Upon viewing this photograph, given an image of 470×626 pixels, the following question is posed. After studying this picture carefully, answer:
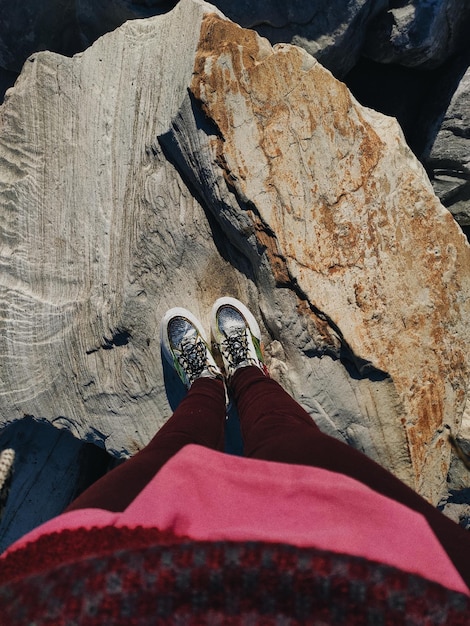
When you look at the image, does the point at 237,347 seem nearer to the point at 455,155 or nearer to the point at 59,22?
the point at 455,155

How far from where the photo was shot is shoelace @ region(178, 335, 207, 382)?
2295mm

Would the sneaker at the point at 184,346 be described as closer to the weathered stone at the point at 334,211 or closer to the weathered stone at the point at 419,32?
the weathered stone at the point at 334,211

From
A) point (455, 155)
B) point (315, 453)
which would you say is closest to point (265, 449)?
point (315, 453)

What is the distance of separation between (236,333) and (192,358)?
9.6 inches

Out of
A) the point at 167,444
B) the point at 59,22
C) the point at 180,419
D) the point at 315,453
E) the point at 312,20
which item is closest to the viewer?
the point at 315,453

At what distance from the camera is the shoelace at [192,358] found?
90.4 inches

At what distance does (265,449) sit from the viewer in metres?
Answer: 1.36

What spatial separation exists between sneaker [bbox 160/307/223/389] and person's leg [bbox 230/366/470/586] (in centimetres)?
44

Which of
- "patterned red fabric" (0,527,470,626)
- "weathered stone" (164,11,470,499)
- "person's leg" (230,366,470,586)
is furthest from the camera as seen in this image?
"weathered stone" (164,11,470,499)

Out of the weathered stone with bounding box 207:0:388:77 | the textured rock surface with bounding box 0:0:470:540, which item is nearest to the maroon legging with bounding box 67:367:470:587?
the textured rock surface with bounding box 0:0:470:540

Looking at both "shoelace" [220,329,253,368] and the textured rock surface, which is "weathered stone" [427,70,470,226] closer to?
the textured rock surface

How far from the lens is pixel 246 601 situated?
72 centimetres

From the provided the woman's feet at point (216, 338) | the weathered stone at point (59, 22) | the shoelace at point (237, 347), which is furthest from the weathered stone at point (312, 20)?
the shoelace at point (237, 347)

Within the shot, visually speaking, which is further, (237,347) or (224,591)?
(237,347)
